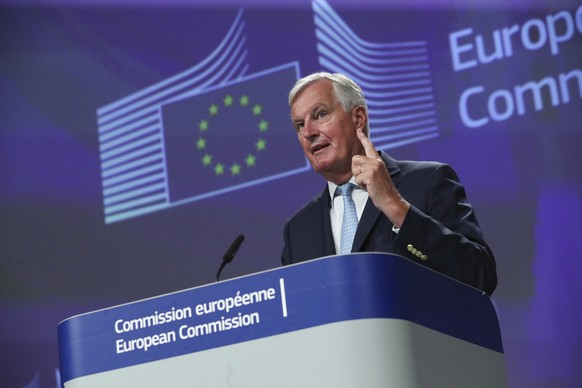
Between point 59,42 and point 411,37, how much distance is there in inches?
87.4

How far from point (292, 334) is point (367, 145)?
99 cm

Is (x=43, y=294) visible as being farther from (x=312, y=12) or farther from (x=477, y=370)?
(x=477, y=370)

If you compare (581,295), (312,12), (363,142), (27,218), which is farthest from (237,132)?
(363,142)

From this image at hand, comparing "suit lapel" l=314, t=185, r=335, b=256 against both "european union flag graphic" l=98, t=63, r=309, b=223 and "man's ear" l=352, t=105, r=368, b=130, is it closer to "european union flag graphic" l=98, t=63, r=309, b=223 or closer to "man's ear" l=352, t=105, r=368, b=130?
"man's ear" l=352, t=105, r=368, b=130

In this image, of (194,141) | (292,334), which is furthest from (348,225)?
(194,141)

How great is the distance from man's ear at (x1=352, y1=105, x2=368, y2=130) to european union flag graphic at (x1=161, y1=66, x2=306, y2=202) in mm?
1967

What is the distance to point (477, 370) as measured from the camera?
2543 mm

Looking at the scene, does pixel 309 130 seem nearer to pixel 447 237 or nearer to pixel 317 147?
pixel 317 147

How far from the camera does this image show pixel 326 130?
335 centimetres

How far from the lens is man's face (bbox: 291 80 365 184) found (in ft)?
11.0

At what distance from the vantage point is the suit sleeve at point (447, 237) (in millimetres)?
2807

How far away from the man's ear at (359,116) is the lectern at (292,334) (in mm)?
1006

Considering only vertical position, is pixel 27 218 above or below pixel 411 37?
below

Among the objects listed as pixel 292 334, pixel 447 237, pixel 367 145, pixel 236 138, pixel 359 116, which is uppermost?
pixel 236 138
